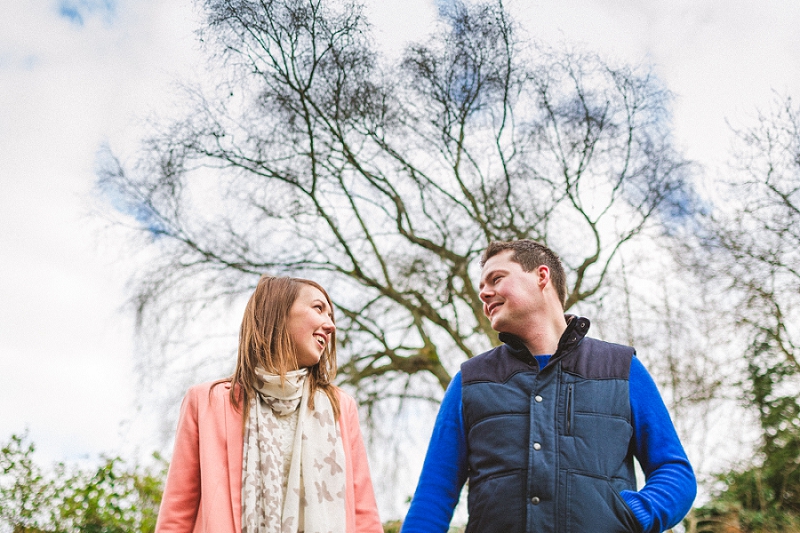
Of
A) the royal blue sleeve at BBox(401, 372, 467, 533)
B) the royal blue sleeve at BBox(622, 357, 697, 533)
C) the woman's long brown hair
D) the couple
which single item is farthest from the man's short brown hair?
the woman's long brown hair

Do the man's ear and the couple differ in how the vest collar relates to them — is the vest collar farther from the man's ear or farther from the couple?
the man's ear

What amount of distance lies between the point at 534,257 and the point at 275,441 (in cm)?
114

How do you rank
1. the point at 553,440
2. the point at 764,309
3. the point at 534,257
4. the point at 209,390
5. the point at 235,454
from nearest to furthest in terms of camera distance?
the point at 553,440 < the point at 235,454 < the point at 209,390 < the point at 534,257 < the point at 764,309

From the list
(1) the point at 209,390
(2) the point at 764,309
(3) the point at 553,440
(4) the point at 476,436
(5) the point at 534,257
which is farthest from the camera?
(2) the point at 764,309

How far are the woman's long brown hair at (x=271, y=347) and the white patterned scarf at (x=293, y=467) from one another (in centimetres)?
4

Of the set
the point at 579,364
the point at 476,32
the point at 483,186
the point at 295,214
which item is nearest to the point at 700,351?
the point at 483,186

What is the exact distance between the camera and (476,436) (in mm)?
2143

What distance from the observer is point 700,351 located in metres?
7.32

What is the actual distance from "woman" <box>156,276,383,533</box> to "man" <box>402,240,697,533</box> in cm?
31

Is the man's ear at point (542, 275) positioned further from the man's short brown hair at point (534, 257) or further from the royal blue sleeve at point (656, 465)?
the royal blue sleeve at point (656, 465)

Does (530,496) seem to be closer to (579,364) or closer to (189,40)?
(579,364)

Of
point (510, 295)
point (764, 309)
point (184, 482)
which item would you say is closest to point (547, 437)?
point (510, 295)

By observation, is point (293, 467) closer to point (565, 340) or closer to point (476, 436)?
point (476, 436)

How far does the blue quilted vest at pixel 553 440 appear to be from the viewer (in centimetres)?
190
